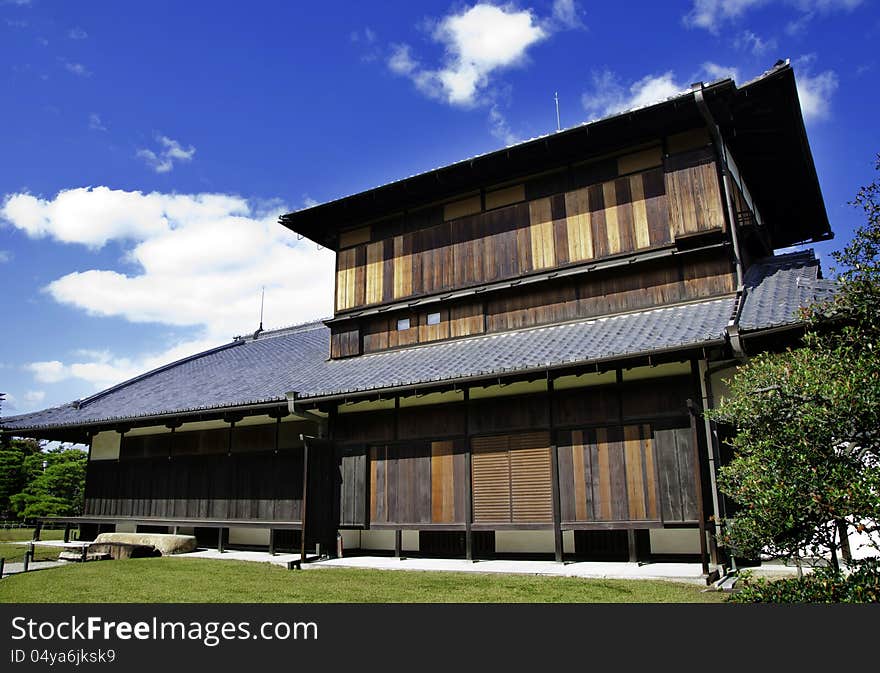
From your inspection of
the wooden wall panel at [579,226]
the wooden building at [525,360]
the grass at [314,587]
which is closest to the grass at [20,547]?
the wooden building at [525,360]

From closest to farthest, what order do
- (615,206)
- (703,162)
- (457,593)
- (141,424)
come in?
(457,593), (703,162), (615,206), (141,424)

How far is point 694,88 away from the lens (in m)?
12.2

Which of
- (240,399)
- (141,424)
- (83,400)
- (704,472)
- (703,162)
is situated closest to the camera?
(704,472)

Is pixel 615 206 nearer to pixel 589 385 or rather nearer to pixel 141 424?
pixel 589 385

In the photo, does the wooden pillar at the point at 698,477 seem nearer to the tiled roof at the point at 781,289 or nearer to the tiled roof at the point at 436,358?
the tiled roof at the point at 436,358

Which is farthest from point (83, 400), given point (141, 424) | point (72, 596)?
point (72, 596)

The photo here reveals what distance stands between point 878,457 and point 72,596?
30.9ft

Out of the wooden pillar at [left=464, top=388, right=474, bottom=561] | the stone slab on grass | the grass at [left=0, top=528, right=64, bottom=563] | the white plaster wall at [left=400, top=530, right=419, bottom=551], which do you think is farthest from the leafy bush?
the grass at [left=0, top=528, right=64, bottom=563]

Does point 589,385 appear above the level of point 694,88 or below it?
below

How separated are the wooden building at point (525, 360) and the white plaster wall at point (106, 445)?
429mm

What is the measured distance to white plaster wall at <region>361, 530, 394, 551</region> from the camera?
47.1 ft

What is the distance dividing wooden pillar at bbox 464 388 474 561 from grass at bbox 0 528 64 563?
28.8ft

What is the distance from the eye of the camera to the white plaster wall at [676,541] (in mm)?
11375

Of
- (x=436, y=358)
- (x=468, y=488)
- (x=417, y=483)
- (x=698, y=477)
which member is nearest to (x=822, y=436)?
(x=698, y=477)
